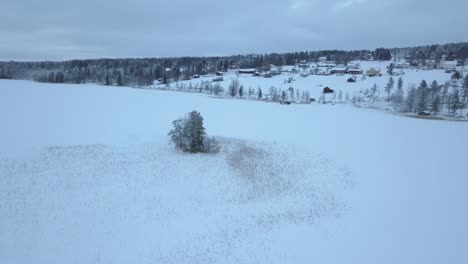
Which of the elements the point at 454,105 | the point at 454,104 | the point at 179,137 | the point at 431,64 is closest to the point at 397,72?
the point at 431,64

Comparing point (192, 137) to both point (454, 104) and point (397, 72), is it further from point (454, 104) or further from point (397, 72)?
point (397, 72)

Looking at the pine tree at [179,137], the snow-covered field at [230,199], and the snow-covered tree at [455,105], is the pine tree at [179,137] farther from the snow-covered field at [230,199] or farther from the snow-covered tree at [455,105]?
the snow-covered tree at [455,105]

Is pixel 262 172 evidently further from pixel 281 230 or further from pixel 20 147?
pixel 20 147

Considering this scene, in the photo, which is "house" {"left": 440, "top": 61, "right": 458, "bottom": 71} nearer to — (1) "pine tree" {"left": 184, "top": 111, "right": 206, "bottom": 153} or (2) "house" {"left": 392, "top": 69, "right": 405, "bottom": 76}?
(2) "house" {"left": 392, "top": 69, "right": 405, "bottom": 76}

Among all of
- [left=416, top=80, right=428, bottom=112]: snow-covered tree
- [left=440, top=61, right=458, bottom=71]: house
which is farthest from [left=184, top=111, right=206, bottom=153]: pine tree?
[left=440, top=61, right=458, bottom=71]: house

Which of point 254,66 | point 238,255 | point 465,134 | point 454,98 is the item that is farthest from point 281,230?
point 254,66

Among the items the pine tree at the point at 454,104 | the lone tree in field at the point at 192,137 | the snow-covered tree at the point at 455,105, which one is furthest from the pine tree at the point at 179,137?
the snow-covered tree at the point at 455,105
